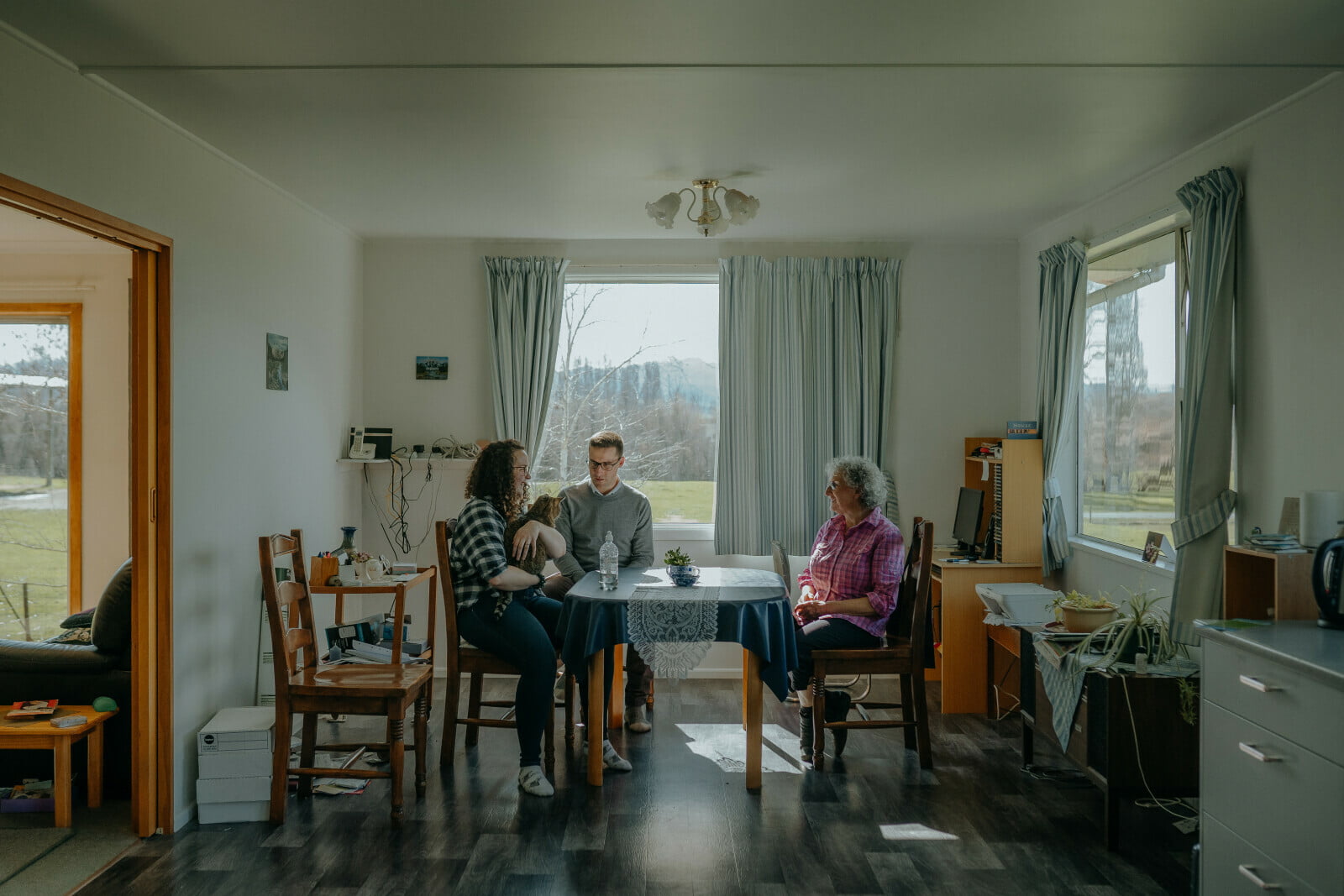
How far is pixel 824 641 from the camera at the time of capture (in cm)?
402

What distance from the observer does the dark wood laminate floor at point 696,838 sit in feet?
9.70

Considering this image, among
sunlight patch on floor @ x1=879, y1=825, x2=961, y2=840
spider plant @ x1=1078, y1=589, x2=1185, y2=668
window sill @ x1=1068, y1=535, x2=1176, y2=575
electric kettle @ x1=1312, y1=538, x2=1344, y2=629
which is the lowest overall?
sunlight patch on floor @ x1=879, y1=825, x2=961, y2=840

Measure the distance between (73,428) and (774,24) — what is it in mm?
4702

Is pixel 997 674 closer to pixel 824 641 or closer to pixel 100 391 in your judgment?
pixel 824 641

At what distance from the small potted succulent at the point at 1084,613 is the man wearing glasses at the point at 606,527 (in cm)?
186

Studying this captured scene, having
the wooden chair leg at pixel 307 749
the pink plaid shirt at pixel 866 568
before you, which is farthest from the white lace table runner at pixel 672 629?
the wooden chair leg at pixel 307 749

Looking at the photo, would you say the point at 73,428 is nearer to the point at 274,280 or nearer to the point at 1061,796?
the point at 274,280

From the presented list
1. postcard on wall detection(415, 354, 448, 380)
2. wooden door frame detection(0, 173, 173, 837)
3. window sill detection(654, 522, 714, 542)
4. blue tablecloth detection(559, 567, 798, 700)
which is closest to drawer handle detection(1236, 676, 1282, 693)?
blue tablecloth detection(559, 567, 798, 700)

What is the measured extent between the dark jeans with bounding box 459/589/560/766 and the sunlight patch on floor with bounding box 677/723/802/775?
772mm

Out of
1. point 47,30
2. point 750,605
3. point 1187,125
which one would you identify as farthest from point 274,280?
point 1187,125

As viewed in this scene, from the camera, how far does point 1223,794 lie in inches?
98.3

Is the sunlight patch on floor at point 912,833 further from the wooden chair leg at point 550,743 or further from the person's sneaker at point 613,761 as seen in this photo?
the wooden chair leg at point 550,743

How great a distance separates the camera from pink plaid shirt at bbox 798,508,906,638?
408 centimetres

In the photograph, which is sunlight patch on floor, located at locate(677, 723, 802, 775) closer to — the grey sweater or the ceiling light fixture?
the grey sweater
